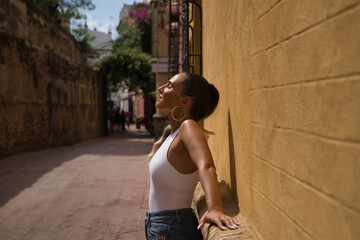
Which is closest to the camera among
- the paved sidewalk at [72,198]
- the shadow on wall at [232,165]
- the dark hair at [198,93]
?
the dark hair at [198,93]

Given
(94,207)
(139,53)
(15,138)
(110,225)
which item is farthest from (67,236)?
(139,53)

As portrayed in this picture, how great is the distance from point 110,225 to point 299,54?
157 inches

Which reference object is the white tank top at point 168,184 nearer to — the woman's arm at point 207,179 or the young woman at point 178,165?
the young woman at point 178,165

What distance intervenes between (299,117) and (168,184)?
1.02m

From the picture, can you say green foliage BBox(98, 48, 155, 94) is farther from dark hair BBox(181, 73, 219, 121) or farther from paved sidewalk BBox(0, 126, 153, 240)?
dark hair BBox(181, 73, 219, 121)

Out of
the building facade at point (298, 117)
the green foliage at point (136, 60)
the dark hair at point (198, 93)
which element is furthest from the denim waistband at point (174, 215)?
the green foliage at point (136, 60)

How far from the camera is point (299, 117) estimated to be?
3.47 ft

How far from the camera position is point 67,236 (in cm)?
416

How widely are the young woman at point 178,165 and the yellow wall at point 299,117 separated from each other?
0.79 feet

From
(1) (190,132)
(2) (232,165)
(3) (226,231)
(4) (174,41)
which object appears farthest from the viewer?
(4) (174,41)

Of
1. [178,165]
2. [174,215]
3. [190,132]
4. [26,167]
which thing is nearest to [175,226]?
[174,215]

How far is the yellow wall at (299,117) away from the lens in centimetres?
80

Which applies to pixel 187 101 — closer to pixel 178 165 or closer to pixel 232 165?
pixel 178 165

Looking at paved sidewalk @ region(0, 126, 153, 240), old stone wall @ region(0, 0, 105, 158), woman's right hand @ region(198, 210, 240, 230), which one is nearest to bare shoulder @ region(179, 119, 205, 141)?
woman's right hand @ region(198, 210, 240, 230)
